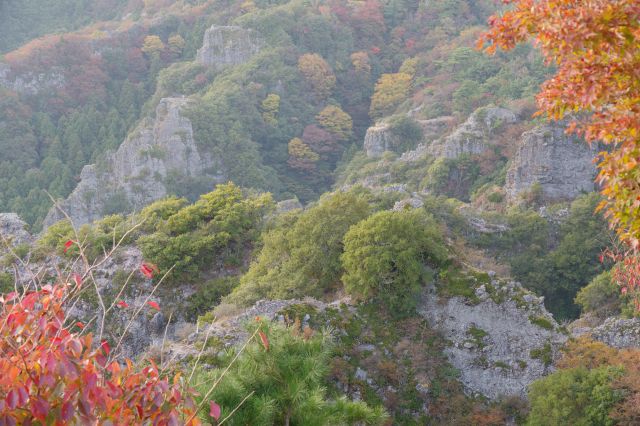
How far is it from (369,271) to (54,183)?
140 feet

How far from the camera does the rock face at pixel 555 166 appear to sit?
4153 centimetres

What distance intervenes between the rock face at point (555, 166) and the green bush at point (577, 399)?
28635 mm

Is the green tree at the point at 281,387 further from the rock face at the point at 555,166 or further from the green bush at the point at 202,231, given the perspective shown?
the rock face at the point at 555,166

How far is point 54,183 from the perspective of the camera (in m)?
53.8

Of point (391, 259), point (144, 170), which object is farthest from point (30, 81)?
point (391, 259)

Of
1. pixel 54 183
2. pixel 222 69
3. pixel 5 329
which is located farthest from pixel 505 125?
pixel 5 329

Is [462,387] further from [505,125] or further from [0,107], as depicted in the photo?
[0,107]

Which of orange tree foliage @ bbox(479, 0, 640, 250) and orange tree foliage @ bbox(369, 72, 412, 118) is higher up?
orange tree foliage @ bbox(479, 0, 640, 250)

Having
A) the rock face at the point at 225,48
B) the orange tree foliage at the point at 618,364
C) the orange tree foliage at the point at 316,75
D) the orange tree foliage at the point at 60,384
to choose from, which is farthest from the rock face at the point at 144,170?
the orange tree foliage at the point at 60,384

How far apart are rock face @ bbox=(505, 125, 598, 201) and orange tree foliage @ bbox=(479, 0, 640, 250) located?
37331 mm

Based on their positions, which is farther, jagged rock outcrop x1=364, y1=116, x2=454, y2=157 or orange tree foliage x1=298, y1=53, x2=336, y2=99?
orange tree foliage x1=298, y1=53, x2=336, y2=99

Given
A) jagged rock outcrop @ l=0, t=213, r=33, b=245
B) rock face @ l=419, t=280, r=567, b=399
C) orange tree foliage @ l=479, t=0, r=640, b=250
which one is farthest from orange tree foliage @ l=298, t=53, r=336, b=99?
orange tree foliage @ l=479, t=0, r=640, b=250

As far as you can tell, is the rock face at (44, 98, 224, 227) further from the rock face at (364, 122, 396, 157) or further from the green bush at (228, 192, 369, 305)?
the green bush at (228, 192, 369, 305)

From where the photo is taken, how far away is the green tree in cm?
845
